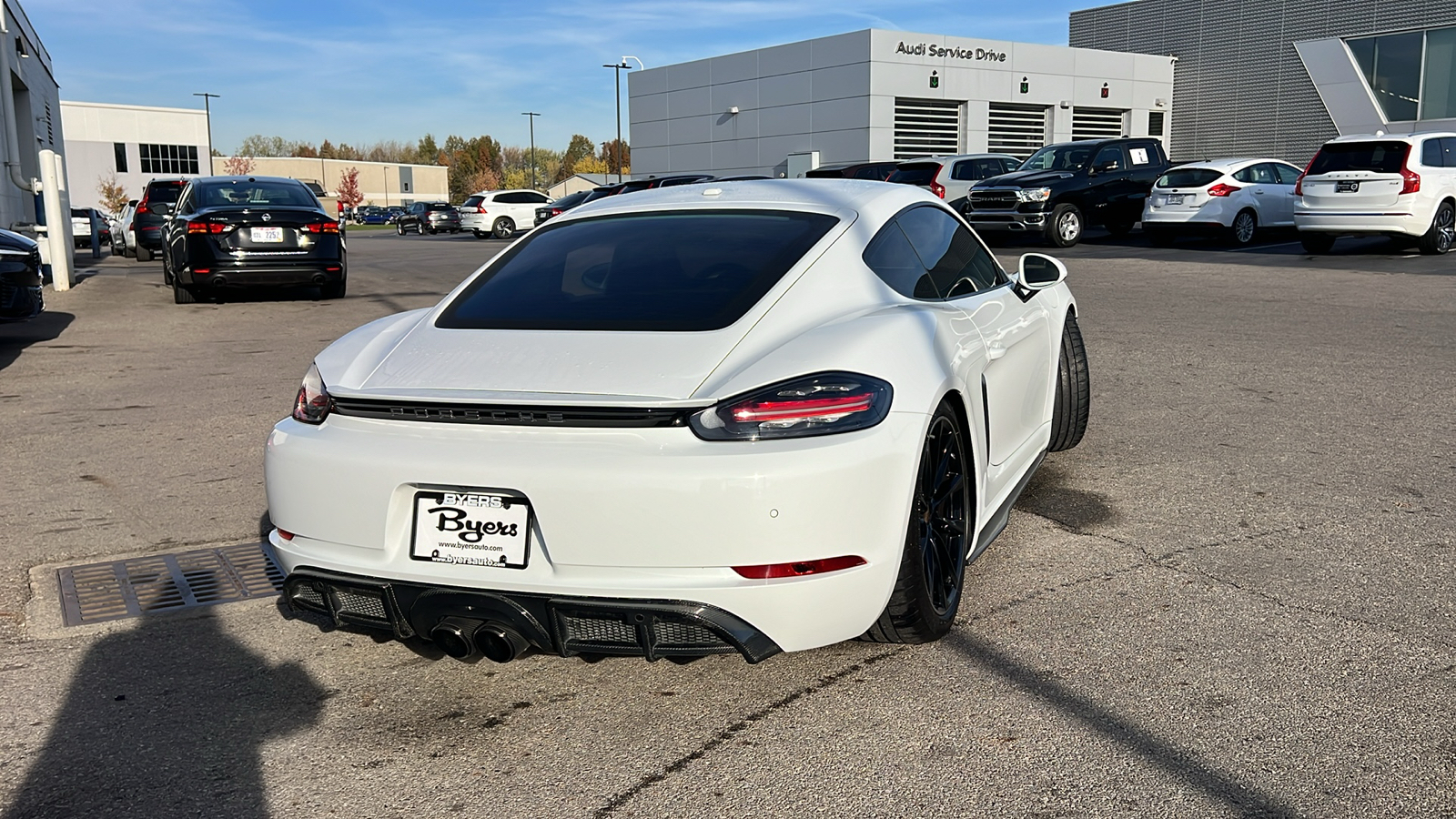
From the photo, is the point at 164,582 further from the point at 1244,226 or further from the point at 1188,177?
the point at 1244,226

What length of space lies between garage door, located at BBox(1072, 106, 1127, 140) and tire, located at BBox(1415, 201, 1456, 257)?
2970 centimetres

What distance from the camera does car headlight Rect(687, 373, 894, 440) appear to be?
297 centimetres

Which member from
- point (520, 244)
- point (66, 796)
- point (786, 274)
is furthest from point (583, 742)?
point (520, 244)

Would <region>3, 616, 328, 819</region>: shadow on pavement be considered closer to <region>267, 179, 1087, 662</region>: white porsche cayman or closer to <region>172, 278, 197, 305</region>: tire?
<region>267, 179, 1087, 662</region>: white porsche cayman

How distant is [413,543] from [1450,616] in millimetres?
3156

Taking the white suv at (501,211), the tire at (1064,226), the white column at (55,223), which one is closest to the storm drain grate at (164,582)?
the white column at (55,223)

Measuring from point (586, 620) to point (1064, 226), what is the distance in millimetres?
21136

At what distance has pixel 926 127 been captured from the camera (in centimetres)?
4400

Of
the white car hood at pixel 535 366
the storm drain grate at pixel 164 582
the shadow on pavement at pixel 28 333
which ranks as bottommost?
the storm drain grate at pixel 164 582

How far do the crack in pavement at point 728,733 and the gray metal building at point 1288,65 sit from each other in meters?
40.7

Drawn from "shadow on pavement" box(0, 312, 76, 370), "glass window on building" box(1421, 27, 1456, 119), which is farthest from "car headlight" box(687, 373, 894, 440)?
"glass window on building" box(1421, 27, 1456, 119)

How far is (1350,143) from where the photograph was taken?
1834 cm

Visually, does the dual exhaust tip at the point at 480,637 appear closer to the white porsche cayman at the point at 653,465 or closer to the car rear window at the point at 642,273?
the white porsche cayman at the point at 653,465

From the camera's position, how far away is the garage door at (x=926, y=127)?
142ft
